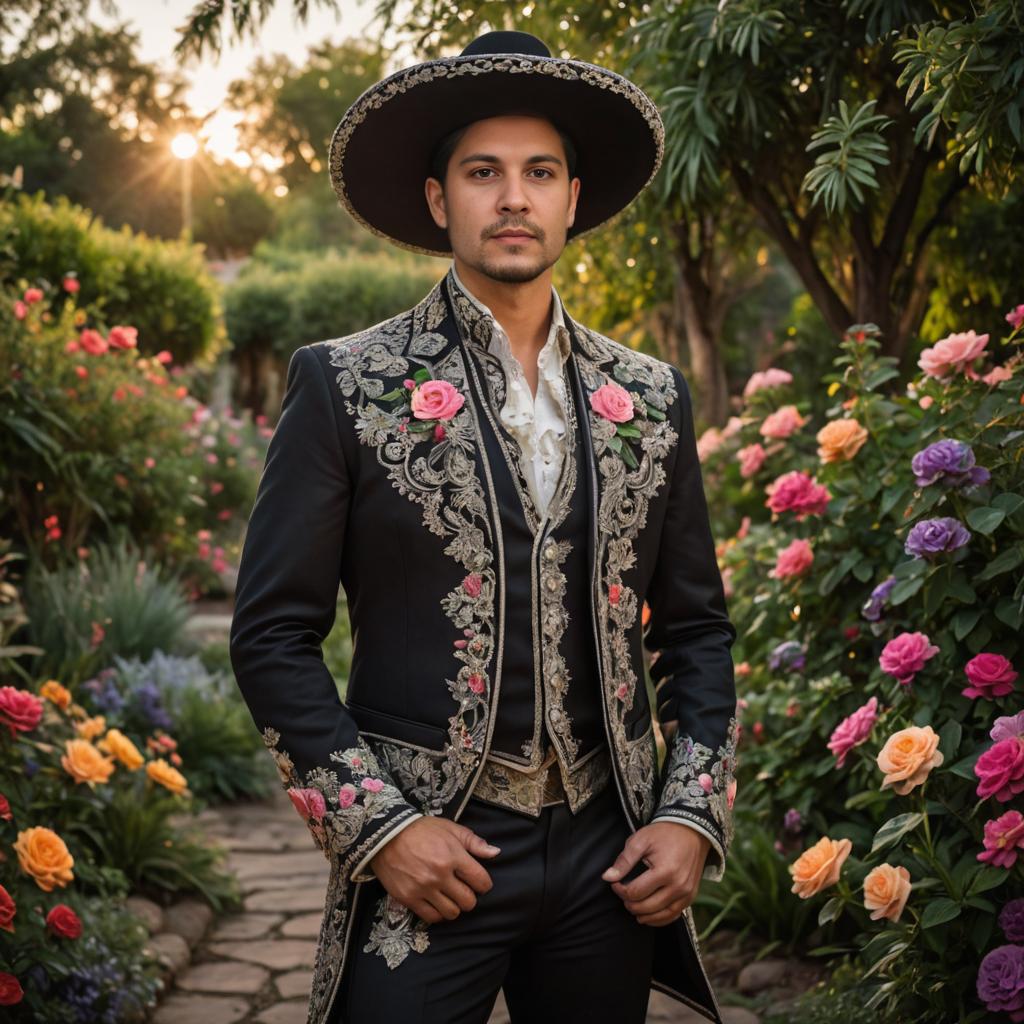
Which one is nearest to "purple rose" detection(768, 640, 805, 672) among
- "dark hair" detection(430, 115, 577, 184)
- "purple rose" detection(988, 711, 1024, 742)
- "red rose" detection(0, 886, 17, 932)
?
"purple rose" detection(988, 711, 1024, 742)

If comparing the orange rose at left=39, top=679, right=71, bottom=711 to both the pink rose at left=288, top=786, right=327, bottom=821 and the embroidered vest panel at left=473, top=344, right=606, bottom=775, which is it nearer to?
the pink rose at left=288, top=786, right=327, bottom=821

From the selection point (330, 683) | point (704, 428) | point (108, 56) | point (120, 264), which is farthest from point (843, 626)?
point (108, 56)

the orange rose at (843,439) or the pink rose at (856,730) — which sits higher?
the orange rose at (843,439)

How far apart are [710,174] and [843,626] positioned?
1.40 m

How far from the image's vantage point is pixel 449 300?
2.04 metres

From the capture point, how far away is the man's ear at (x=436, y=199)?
210 centimetres

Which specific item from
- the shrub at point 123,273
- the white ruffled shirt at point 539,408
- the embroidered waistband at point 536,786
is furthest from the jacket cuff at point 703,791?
the shrub at point 123,273

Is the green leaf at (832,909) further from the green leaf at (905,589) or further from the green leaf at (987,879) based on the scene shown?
the green leaf at (905,589)

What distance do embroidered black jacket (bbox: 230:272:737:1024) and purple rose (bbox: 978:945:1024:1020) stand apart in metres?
0.58

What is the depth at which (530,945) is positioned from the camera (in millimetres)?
1835

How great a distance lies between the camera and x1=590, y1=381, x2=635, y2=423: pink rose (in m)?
1.98

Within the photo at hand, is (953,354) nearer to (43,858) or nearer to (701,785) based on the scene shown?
(701,785)

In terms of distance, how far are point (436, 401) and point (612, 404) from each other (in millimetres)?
304

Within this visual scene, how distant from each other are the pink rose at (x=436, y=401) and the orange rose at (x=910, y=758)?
116 cm
